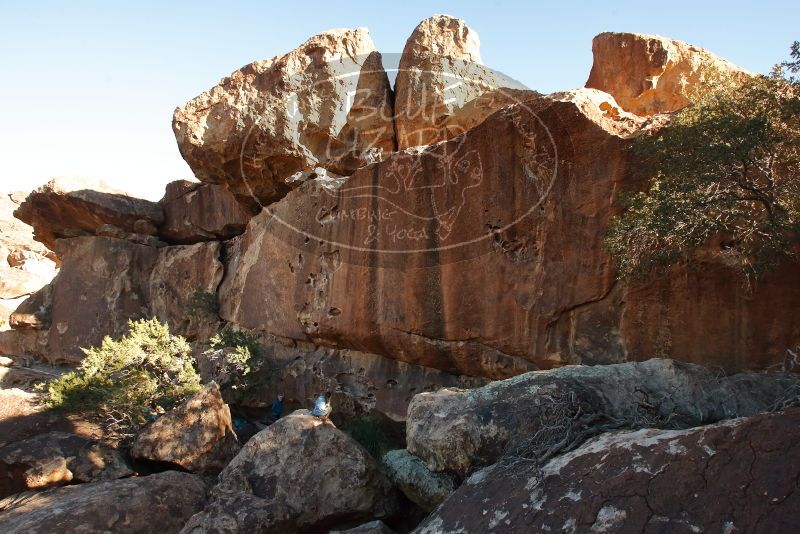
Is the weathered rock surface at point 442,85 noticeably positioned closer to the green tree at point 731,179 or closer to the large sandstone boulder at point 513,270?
the large sandstone boulder at point 513,270

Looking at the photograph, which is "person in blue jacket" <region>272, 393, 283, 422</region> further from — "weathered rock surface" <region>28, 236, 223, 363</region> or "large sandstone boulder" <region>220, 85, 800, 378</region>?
"weathered rock surface" <region>28, 236, 223, 363</region>

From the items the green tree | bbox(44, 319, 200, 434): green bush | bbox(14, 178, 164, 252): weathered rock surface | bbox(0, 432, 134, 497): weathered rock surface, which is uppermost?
bbox(14, 178, 164, 252): weathered rock surface

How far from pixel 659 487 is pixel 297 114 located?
12181mm

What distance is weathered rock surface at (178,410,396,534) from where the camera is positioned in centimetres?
692

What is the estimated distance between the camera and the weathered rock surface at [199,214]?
1734 cm

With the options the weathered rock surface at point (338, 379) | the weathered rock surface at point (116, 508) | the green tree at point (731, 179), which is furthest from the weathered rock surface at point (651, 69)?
the weathered rock surface at point (116, 508)

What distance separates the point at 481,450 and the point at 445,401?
0.87 metres

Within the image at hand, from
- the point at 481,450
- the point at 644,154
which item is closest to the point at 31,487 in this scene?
the point at 481,450

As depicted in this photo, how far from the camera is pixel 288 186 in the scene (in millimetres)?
15484

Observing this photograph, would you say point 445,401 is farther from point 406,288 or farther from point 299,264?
point 299,264

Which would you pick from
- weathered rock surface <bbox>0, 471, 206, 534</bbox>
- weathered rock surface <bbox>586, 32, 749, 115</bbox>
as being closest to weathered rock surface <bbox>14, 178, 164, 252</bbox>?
weathered rock surface <bbox>0, 471, 206, 534</bbox>

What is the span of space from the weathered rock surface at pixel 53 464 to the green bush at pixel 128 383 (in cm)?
98

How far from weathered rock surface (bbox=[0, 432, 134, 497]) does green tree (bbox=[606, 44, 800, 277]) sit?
8364 mm

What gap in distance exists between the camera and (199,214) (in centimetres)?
1814
